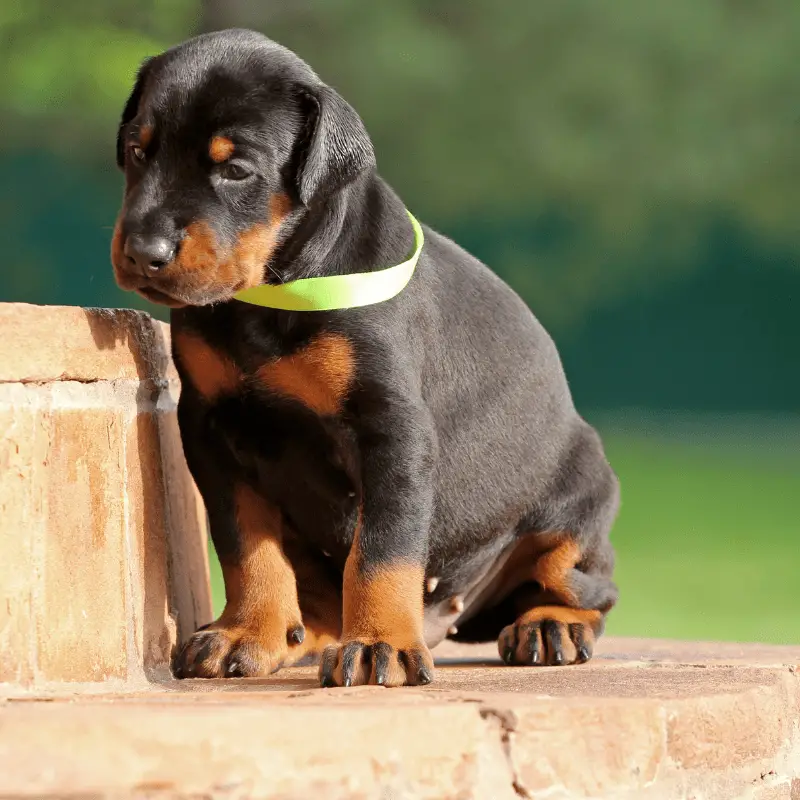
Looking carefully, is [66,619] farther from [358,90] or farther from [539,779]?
[358,90]

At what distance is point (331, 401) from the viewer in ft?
11.7

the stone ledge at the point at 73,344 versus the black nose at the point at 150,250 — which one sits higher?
the black nose at the point at 150,250

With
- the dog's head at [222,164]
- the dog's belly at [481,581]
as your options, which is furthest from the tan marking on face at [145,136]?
the dog's belly at [481,581]

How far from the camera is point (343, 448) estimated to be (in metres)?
3.65

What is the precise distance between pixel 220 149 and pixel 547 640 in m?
1.69

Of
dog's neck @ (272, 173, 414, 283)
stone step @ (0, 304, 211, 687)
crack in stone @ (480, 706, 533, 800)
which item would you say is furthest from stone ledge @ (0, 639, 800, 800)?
dog's neck @ (272, 173, 414, 283)

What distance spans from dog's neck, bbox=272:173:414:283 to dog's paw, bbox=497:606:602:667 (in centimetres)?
116

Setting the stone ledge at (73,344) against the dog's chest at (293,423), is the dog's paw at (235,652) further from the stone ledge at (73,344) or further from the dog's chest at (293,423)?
the stone ledge at (73,344)

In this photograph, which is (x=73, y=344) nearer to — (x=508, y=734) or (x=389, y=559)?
(x=389, y=559)

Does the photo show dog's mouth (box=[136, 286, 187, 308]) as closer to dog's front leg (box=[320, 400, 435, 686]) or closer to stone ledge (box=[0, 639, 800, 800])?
dog's front leg (box=[320, 400, 435, 686])

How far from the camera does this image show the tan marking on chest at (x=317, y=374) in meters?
3.51

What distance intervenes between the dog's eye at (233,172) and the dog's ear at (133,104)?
439 mm

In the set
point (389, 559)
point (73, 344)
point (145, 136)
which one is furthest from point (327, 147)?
point (389, 559)

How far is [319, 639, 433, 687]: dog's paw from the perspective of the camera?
3.29m
